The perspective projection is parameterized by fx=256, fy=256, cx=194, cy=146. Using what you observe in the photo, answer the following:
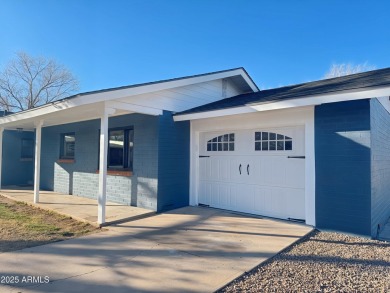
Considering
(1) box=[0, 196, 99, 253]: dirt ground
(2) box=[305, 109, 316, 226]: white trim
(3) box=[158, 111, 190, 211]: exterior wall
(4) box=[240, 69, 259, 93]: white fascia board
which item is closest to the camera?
(1) box=[0, 196, 99, 253]: dirt ground

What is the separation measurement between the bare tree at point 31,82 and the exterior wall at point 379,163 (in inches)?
1164

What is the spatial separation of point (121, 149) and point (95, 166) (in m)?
1.45

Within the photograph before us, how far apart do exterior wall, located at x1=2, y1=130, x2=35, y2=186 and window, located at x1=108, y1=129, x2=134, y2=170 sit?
7.06 metres

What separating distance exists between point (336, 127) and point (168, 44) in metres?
11.0

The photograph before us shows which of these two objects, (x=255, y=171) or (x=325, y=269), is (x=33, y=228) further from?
(x=325, y=269)

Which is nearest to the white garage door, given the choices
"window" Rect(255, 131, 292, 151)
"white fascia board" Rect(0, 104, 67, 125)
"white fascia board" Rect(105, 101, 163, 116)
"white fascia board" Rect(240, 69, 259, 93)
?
"window" Rect(255, 131, 292, 151)

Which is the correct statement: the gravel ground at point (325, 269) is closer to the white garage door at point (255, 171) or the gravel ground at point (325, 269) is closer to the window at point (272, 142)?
the white garage door at point (255, 171)

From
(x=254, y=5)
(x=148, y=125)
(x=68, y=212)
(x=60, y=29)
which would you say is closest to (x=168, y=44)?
(x=254, y=5)

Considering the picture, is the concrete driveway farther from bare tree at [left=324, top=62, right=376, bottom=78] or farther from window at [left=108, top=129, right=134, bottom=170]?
bare tree at [left=324, top=62, right=376, bottom=78]

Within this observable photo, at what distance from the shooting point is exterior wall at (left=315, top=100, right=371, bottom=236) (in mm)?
4699

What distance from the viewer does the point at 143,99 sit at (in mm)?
6465

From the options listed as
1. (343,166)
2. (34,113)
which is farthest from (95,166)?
(343,166)

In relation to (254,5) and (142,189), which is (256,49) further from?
(142,189)

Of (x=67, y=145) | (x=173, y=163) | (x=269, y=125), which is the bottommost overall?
(x=173, y=163)
